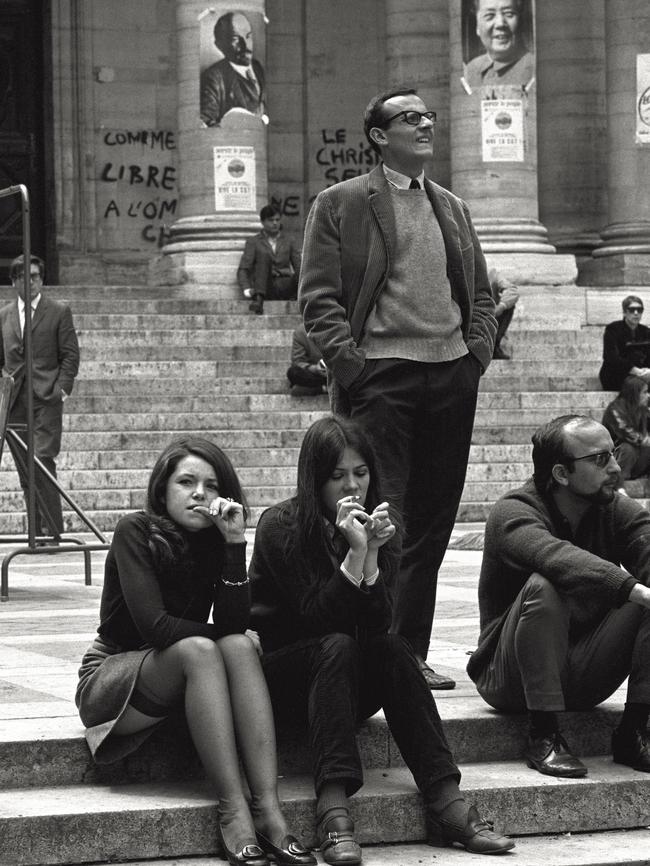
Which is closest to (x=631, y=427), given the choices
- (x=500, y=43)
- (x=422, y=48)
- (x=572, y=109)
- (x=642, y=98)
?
(x=500, y=43)

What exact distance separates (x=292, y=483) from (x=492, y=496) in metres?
1.57

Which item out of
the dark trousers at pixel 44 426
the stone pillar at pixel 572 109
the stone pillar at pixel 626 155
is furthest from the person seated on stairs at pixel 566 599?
the stone pillar at pixel 572 109

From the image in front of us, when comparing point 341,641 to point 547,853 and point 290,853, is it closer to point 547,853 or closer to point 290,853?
point 290,853

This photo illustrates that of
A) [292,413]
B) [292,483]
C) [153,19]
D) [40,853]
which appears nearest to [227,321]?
[292,413]

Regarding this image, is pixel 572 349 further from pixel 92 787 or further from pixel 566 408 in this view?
pixel 92 787

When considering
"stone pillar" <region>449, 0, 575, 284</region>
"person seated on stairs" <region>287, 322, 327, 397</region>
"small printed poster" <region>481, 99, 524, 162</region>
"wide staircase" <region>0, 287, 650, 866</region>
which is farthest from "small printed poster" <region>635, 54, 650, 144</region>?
"person seated on stairs" <region>287, 322, 327, 397</region>

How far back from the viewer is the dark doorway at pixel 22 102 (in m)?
23.1

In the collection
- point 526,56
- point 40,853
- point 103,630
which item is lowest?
point 40,853

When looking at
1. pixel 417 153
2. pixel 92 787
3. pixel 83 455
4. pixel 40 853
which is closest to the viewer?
pixel 40 853

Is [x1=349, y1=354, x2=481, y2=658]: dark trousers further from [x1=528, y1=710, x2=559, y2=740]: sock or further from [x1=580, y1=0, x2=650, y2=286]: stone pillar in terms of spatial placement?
[x1=580, y1=0, x2=650, y2=286]: stone pillar

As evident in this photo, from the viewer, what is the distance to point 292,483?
581 inches

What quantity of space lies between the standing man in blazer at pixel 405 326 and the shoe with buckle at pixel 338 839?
1195 millimetres

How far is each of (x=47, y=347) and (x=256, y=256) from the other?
666cm

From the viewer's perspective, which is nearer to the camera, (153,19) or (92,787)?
(92,787)
